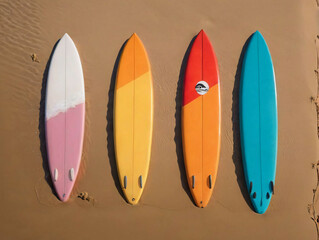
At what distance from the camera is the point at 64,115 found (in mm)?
1624

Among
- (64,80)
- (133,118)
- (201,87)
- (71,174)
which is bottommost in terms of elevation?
(71,174)

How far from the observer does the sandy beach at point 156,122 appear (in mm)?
1596

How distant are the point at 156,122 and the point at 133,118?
14 cm

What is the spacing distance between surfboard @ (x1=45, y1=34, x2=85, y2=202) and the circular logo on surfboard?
2.35 feet

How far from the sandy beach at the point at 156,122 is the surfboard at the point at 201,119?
2.0 inches

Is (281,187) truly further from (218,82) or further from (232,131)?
(218,82)

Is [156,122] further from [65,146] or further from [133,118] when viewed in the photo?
[65,146]

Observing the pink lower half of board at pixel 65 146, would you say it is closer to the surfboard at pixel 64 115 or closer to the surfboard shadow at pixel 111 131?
the surfboard at pixel 64 115

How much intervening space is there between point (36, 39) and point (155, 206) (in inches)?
50.4

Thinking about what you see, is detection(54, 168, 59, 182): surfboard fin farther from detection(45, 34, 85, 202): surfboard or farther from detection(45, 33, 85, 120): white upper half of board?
detection(45, 33, 85, 120): white upper half of board

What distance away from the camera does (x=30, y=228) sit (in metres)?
1.58

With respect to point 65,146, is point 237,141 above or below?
above

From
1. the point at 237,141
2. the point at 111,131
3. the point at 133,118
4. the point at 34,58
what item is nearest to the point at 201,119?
the point at 237,141

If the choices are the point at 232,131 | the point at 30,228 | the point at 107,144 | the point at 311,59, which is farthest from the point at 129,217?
the point at 311,59
